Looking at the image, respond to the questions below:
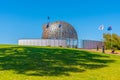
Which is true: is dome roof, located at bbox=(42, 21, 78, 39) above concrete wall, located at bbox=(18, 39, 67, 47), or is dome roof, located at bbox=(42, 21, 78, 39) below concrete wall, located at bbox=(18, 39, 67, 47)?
above

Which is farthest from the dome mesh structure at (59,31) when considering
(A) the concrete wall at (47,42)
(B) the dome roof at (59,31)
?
(A) the concrete wall at (47,42)

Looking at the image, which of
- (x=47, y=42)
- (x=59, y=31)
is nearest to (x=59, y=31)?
(x=59, y=31)

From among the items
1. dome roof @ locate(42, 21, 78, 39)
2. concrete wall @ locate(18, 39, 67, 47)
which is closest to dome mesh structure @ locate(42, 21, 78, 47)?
dome roof @ locate(42, 21, 78, 39)

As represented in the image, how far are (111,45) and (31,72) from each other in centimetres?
7219

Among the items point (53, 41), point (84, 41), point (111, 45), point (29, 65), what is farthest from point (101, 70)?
point (53, 41)

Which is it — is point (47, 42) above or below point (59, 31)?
below

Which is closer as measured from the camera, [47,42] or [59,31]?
[47,42]

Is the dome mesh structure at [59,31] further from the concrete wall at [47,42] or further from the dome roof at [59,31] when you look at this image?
the concrete wall at [47,42]

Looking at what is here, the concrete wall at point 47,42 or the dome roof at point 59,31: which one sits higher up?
the dome roof at point 59,31

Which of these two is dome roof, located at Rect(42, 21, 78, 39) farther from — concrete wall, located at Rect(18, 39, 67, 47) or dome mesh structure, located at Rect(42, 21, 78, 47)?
concrete wall, located at Rect(18, 39, 67, 47)

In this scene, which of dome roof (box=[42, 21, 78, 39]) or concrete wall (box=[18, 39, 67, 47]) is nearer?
concrete wall (box=[18, 39, 67, 47])

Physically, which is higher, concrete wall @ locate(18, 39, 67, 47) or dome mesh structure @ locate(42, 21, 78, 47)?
dome mesh structure @ locate(42, 21, 78, 47)

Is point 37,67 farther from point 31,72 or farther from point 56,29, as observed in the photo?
point 56,29

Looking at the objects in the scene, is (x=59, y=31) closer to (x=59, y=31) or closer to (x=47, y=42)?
(x=59, y=31)
